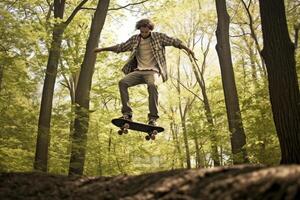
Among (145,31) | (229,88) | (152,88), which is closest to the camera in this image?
(152,88)

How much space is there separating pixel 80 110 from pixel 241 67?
10515 mm

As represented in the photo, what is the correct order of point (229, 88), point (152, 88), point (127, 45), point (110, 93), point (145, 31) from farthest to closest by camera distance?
point (110, 93) → point (229, 88) → point (127, 45) → point (145, 31) → point (152, 88)

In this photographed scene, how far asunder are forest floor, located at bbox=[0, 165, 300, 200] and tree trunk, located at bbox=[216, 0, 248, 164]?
22.1 feet

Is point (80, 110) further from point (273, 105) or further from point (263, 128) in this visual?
point (273, 105)

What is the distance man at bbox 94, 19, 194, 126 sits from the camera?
24.0 ft

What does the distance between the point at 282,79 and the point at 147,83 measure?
255 cm

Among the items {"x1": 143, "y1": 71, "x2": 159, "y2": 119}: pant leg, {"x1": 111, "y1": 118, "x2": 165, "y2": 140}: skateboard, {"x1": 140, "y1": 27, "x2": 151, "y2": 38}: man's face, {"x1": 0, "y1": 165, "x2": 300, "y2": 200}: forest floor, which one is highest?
{"x1": 140, "y1": 27, "x2": 151, "y2": 38}: man's face

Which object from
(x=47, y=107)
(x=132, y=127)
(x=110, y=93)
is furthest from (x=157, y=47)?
(x=110, y=93)

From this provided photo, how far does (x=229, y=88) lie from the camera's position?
11352 mm

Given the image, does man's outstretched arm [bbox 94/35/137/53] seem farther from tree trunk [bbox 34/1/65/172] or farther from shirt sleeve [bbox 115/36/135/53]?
tree trunk [bbox 34/1/65/172]

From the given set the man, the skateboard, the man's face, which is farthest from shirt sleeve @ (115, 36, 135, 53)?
the skateboard

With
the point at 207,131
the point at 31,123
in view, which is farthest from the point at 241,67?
the point at 31,123

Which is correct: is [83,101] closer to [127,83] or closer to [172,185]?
[127,83]

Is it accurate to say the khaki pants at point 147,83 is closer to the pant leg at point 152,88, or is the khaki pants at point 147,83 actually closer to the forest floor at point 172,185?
the pant leg at point 152,88
